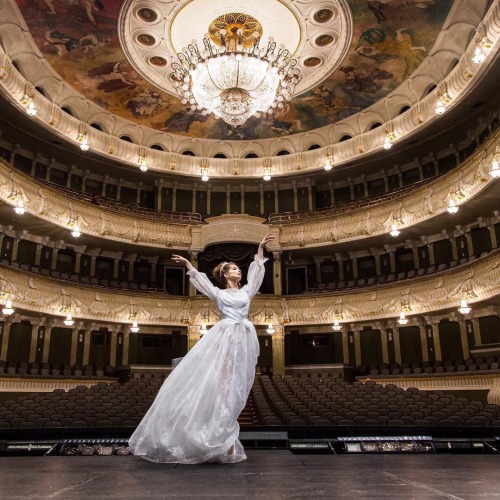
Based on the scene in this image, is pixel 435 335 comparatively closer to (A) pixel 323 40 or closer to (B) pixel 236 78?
(A) pixel 323 40

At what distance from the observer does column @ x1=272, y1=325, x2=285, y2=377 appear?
22003mm

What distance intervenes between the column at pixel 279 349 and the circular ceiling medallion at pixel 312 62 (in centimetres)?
1246

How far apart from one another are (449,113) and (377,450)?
1754cm

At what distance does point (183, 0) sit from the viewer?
16875 millimetres

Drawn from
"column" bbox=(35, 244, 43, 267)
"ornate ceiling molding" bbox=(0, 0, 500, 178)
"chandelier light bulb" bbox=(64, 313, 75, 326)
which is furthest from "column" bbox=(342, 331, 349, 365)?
"column" bbox=(35, 244, 43, 267)

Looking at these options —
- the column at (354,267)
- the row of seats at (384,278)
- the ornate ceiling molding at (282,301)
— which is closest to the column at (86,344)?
the ornate ceiling molding at (282,301)

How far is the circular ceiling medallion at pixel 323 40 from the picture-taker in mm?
18873

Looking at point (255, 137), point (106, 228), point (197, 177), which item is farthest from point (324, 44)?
point (106, 228)

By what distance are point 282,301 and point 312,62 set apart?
1139cm

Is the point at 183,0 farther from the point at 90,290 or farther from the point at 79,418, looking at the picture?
the point at 79,418

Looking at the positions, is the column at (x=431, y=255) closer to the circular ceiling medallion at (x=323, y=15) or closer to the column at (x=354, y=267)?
the column at (x=354, y=267)

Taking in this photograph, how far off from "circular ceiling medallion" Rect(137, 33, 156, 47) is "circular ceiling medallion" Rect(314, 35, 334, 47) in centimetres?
688

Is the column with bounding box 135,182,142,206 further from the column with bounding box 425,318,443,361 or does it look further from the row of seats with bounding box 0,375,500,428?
the column with bounding box 425,318,443,361

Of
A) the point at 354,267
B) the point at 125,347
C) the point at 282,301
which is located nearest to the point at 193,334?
the point at 125,347
